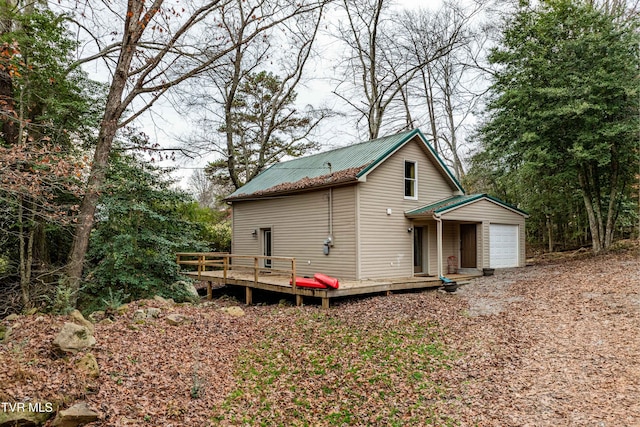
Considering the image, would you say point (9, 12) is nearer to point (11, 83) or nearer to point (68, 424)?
point (11, 83)

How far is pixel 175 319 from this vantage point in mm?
7809

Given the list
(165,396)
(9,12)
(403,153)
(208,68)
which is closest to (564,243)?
(403,153)

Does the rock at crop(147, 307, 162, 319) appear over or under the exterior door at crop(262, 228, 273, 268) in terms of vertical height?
under

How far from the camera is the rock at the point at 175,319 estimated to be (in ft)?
25.3

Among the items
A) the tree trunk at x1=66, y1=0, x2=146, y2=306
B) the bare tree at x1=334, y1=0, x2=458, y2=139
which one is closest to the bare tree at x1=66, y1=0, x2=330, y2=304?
the tree trunk at x1=66, y1=0, x2=146, y2=306

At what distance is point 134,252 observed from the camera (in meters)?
10.9

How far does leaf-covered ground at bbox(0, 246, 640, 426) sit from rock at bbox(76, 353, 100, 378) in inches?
3.3

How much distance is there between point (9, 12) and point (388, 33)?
63.1 ft

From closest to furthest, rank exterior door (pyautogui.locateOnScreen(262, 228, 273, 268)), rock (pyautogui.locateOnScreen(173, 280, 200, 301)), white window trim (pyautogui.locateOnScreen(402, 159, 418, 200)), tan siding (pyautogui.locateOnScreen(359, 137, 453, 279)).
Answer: rock (pyautogui.locateOnScreen(173, 280, 200, 301)) < tan siding (pyautogui.locateOnScreen(359, 137, 453, 279)) < white window trim (pyautogui.locateOnScreen(402, 159, 418, 200)) < exterior door (pyautogui.locateOnScreen(262, 228, 273, 268))

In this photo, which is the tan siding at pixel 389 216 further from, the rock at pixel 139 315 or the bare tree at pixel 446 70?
the bare tree at pixel 446 70

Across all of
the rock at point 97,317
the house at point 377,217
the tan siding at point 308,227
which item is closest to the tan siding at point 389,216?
the house at point 377,217

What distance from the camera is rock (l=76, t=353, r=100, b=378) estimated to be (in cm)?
469

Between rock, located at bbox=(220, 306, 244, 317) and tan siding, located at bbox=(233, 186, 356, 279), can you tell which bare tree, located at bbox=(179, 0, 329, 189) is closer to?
tan siding, located at bbox=(233, 186, 356, 279)

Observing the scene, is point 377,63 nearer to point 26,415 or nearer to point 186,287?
point 186,287
